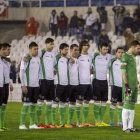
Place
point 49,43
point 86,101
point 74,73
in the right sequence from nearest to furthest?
point 49,43, point 74,73, point 86,101

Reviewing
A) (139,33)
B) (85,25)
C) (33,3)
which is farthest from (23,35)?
(139,33)

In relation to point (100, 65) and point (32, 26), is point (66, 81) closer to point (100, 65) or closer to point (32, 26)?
point (100, 65)

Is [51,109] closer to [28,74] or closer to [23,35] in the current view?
[28,74]

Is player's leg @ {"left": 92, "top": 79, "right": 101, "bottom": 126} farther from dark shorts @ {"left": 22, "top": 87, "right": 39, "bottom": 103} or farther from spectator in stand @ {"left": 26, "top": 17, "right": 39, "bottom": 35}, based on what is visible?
spectator in stand @ {"left": 26, "top": 17, "right": 39, "bottom": 35}

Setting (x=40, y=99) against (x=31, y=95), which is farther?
(x=40, y=99)

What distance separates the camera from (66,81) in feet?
51.0

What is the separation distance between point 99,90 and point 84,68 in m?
0.71

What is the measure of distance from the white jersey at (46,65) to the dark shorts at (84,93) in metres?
0.87

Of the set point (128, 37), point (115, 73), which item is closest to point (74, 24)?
point (128, 37)

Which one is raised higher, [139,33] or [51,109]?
[139,33]

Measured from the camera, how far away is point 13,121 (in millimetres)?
17359

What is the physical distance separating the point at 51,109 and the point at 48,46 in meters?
1.63

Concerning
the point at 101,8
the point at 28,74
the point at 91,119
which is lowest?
the point at 91,119

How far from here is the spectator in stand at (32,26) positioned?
115 feet
